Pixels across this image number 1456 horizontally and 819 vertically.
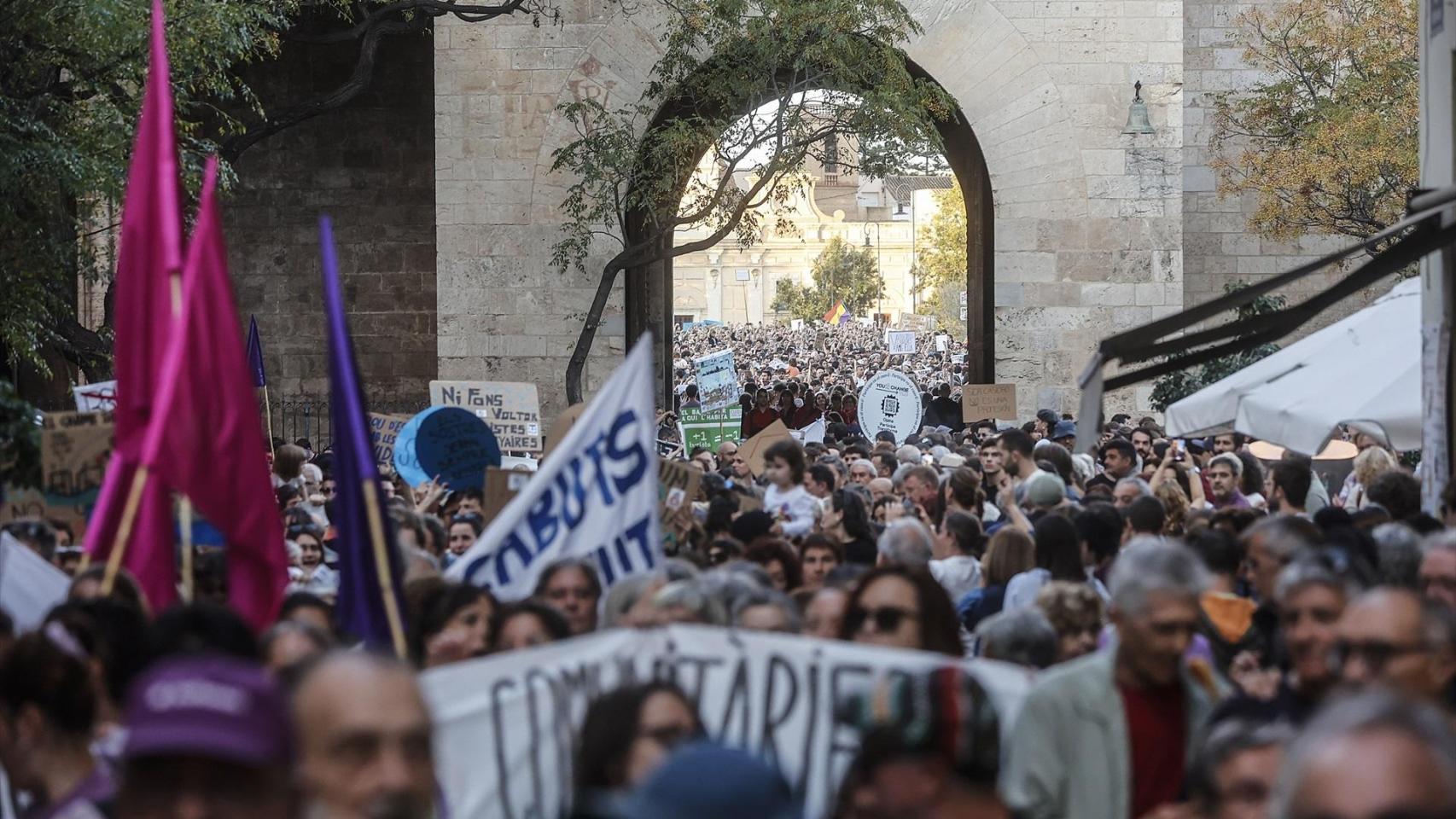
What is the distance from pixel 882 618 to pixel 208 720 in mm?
2464

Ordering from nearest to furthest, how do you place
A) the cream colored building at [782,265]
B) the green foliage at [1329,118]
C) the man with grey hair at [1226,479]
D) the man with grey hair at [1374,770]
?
the man with grey hair at [1374,770]
the man with grey hair at [1226,479]
the green foliage at [1329,118]
the cream colored building at [782,265]

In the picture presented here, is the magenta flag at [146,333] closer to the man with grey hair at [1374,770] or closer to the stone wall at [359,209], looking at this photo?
the man with grey hair at [1374,770]

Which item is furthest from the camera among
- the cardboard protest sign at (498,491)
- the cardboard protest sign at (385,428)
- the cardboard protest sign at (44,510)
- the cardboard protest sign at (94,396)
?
the cardboard protest sign at (385,428)

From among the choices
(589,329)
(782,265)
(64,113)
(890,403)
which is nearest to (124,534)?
(64,113)

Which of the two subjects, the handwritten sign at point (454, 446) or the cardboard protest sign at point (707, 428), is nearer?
the handwritten sign at point (454, 446)

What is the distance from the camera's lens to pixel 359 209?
92.1 ft

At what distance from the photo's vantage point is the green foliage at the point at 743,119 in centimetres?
2028

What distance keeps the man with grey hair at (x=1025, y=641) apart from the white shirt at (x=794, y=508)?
4.65 meters

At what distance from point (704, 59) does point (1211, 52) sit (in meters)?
7.07

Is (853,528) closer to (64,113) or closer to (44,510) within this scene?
(44,510)

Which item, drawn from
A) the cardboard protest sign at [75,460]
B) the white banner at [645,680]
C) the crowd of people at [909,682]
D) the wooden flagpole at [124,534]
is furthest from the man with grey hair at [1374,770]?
A: the cardboard protest sign at [75,460]

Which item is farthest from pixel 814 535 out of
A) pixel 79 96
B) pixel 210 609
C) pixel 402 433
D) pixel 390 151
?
pixel 390 151

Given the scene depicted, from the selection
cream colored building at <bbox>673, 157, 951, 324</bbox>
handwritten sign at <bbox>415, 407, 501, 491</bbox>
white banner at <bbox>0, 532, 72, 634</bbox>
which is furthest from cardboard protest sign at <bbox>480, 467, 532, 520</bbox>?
cream colored building at <bbox>673, 157, 951, 324</bbox>

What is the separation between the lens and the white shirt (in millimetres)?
10297
